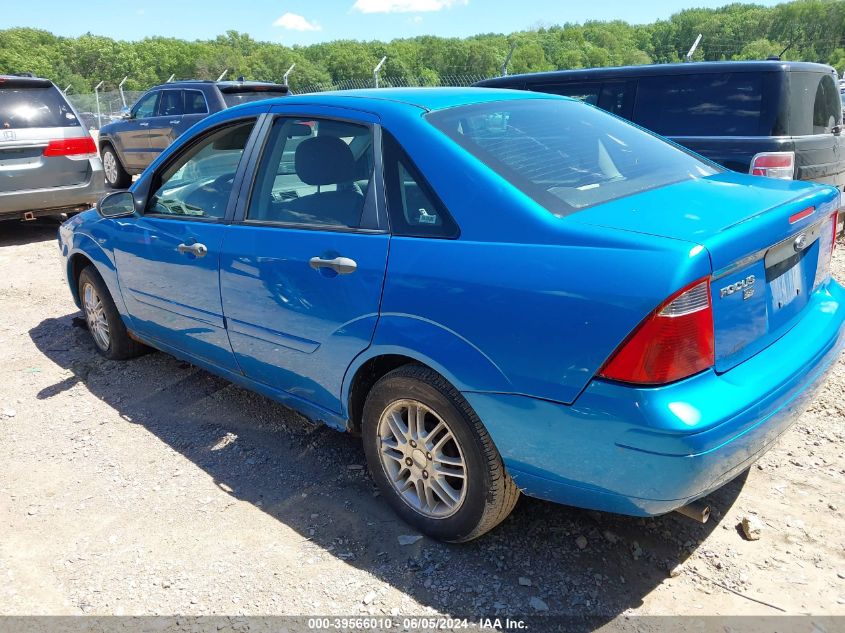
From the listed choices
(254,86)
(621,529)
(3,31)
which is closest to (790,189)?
(621,529)

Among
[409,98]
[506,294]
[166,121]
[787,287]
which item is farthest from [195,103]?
[787,287]

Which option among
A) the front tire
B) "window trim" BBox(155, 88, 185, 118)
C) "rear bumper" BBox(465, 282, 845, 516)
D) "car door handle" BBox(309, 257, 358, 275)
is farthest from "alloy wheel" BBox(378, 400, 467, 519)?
"window trim" BBox(155, 88, 185, 118)

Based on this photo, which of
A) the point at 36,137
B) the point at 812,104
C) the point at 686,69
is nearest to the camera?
the point at 812,104

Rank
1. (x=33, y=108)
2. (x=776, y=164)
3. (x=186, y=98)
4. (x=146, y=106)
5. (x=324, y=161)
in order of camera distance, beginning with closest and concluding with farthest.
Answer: (x=324, y=161)
(x=776, y=164)
(x=33, y=108)
(x=186, y=98)
(x=146, y=106)

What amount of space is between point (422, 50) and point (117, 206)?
83466mm

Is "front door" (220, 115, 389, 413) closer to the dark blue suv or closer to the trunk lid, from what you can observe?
the trunk lid

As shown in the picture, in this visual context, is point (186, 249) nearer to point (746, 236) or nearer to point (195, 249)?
point (195, 249)

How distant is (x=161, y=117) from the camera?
1183 centimetres

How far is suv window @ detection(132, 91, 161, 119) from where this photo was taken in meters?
12.2

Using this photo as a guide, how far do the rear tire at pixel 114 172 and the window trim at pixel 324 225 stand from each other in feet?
37.2

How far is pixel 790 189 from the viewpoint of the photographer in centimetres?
259

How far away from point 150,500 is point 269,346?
2.89 ft

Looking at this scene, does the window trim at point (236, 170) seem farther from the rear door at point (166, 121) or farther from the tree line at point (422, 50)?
the tree line at point (422, 50)

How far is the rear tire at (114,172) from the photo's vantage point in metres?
13.3
